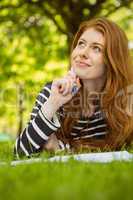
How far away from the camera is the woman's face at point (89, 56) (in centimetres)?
444

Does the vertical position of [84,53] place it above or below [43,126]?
above

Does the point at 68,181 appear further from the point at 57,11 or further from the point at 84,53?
the point at 57,11

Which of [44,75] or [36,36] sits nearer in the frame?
[36,36]

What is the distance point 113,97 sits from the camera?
15.3 ft

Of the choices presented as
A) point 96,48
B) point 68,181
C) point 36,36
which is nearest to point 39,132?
point 96,48

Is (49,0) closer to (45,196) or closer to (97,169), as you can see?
(97,169)

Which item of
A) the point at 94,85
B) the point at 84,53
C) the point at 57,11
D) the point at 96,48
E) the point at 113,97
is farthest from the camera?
the point at 57,11

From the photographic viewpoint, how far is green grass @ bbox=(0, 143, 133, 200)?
1.89m

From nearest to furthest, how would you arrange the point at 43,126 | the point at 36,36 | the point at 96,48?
the point at 43,126 → the point at 96,48 → the point at 36,36

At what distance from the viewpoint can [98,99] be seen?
4738mm

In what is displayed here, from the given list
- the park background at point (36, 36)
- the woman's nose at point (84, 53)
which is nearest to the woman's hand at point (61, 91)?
the woman's nose at point (84, 53)

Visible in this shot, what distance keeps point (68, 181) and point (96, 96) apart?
256 cm

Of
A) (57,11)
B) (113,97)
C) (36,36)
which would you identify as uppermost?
(57,11)

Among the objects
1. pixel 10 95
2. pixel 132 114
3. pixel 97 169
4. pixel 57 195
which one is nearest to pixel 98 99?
pixel 132 114
